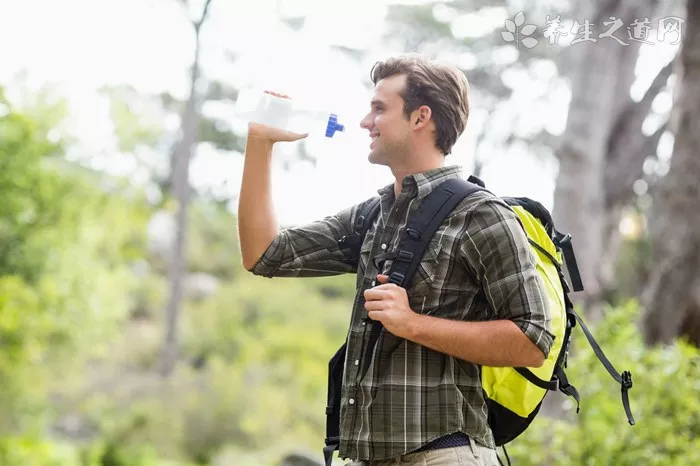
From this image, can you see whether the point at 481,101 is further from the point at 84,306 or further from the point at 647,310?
the point at 647,310

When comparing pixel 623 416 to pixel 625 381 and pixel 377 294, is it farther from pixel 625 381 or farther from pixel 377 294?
pixel 377 294

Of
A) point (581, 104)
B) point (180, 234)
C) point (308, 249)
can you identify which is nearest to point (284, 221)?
point (180, 234)

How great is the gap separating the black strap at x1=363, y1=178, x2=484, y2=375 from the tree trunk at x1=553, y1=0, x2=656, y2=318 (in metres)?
5.32

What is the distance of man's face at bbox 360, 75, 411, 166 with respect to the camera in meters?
1.90

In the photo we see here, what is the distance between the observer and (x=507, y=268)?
1.73 metres

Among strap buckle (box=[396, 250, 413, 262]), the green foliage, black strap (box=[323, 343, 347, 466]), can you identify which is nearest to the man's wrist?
strap buckle (box=[396, 250, 413, 262])

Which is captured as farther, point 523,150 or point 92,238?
point 523,150

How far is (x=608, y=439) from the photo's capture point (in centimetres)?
371

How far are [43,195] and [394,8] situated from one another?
856cm

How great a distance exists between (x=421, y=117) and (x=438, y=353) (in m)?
0.46

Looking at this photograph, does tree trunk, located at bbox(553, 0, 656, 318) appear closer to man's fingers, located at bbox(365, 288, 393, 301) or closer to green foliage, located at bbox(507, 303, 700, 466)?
green foliage, located at bbox(507, 303, 700, 466)

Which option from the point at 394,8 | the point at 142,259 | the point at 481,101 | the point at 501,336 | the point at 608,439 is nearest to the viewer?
the point at 501,336

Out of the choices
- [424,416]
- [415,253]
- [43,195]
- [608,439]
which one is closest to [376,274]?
[415,253]

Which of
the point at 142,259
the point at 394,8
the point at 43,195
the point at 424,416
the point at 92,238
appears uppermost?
the point at 394,8
